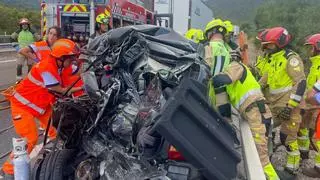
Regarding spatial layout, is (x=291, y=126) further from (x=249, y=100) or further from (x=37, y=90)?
(x=37, y=90)

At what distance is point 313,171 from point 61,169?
3.28 meters

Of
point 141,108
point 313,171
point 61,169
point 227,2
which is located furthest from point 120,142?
point 227,2

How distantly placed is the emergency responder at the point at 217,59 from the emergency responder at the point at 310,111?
1.38 meters

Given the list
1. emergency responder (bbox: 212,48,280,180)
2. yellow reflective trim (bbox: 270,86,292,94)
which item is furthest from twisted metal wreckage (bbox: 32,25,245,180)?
yellow reflective trim (bbox: 270,86,292,94)

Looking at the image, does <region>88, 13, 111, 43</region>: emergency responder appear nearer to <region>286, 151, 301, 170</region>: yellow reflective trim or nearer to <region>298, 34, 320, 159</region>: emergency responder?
<region>298, 34, 320, 159</region>: emergency responder

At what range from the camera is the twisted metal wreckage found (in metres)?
2.34

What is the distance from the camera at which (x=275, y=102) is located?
5488mm

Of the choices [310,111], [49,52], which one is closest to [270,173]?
[310,111]

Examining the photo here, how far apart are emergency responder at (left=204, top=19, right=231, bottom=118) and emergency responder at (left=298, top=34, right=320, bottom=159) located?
1.38m

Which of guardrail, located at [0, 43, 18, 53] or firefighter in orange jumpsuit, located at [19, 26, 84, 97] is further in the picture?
guardrail, located at [0, 43, 18, 53]

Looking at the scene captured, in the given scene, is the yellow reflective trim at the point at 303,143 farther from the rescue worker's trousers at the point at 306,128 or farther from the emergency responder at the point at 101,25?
the emergency responder at the point at 101,25

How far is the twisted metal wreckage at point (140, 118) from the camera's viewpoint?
7.66 ft

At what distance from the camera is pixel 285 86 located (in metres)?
5.33

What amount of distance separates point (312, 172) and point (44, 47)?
170 inches
